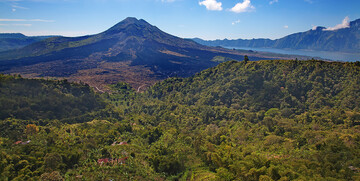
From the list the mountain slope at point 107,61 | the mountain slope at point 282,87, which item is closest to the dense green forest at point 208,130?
the mountain slope at point 282,87

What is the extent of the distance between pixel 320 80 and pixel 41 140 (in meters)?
42.9

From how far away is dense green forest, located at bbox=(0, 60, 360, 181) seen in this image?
1655 centimetres

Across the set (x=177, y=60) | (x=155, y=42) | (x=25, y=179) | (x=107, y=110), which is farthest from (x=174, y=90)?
(x=155, y=42)

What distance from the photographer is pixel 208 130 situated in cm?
3344

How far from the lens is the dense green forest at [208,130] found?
16.5 meters

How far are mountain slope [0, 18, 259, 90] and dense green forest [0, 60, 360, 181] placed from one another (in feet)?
185

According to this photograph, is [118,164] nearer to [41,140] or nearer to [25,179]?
[25,179]

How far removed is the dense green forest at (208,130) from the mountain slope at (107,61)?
56435 millimetres

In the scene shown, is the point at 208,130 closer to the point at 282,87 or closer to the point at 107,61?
the point at 282,87

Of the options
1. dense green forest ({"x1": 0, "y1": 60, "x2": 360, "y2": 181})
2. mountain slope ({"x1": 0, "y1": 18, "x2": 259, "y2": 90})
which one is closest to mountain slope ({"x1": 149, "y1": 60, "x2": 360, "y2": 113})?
dense green forest ({"x1": 0, "y1": 60, "x2": 360, "y2": 181})

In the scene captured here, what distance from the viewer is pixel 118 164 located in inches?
776

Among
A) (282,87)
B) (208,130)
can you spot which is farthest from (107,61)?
(282,87)

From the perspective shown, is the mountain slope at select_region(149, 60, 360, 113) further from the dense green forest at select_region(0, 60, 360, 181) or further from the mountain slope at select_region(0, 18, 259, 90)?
the mountain slope at select_region(0, 18, 259, 90)

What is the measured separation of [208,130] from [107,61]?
454 feet
